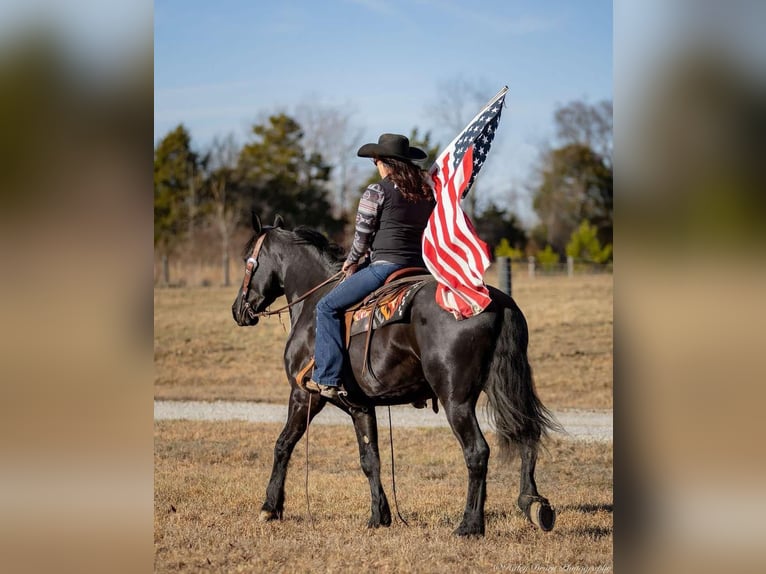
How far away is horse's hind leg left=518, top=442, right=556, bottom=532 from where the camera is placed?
6320 millimetres

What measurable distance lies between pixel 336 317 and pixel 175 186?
35176mm

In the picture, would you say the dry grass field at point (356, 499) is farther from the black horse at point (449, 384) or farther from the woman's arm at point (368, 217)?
the woman's arm at point (368, 217)

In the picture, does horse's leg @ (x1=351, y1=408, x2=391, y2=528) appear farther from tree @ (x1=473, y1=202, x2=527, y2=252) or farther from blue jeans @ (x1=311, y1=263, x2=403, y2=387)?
tree @ (x1=473, y1=202, x2=527, y2=252)

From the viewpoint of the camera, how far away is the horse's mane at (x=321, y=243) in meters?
8.05

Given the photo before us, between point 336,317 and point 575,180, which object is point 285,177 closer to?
point 575,180

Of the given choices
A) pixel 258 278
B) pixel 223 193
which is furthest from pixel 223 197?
pixel 258 278

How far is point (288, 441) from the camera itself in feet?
24.7
